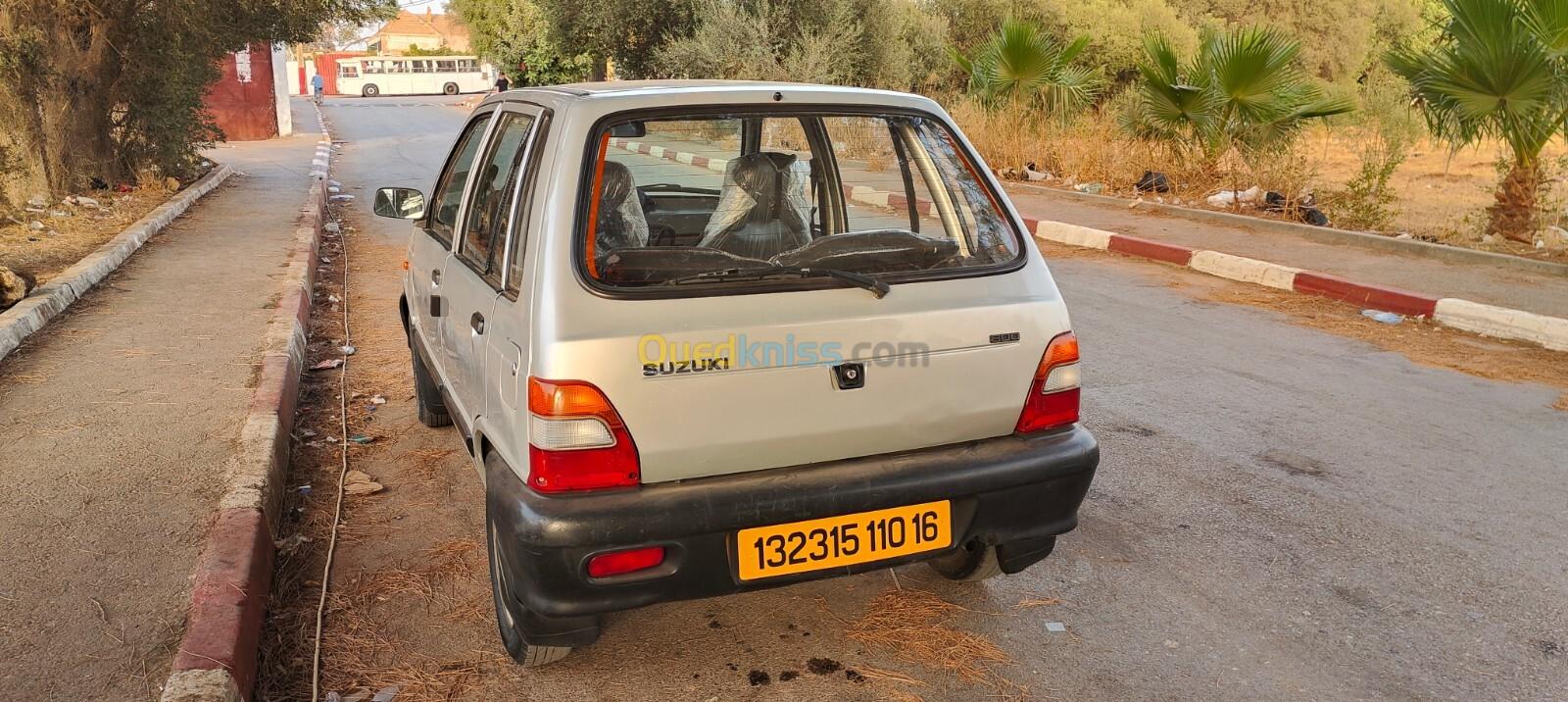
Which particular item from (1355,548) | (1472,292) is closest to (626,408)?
(1355,548)

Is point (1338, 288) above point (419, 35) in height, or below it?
below

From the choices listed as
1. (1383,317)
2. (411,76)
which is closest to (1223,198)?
(1383,317)

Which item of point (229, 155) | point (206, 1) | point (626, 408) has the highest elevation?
point (206, 1)

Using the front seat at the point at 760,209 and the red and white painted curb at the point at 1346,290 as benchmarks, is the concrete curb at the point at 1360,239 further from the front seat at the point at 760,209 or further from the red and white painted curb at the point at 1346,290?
the front seat at the point at 760,209

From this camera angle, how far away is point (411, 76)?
61.3 metres

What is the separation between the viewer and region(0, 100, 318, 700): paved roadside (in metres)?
3.01

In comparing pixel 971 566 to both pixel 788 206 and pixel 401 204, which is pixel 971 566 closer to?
pixel 788 206

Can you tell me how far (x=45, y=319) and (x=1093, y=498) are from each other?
242 inches

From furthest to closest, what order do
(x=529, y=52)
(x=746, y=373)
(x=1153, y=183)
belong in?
(x=529, y=52), (x=1153, y=183), (x=746, y=373)

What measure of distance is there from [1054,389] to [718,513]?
3.32 ft

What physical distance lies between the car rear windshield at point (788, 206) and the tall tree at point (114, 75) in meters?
9.25

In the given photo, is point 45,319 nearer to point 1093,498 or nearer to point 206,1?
point 1093,498

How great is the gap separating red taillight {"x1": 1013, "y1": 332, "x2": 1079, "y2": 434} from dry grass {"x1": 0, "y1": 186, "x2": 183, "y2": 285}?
724 centimetres

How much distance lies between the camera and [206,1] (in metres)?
12.9
